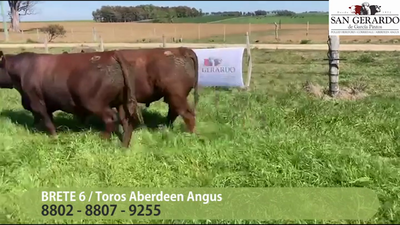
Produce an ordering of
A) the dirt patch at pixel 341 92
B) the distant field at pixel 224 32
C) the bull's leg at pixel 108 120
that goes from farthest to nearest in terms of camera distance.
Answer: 1. the distant field at pixel 224 32
2. the dirt patch at pixel 341 92
3. the bull's leg at pixel 108 120

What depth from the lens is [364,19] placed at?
8.59 metres

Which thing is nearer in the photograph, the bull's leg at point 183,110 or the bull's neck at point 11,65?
the bull's leg at point 183,110

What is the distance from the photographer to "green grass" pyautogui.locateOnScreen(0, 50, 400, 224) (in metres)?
4.26

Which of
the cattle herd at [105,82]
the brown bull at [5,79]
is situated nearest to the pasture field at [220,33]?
the brown bull at [5,79]

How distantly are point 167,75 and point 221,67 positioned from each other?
3498 millimetres

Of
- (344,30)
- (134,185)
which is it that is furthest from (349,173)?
(344,30)

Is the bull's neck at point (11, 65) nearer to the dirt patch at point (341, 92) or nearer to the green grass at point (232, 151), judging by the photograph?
the green grass at point (232, 151)

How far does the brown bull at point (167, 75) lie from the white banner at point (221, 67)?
3.15 meters

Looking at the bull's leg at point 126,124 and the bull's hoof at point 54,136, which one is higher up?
the bull's leg at point 126,124

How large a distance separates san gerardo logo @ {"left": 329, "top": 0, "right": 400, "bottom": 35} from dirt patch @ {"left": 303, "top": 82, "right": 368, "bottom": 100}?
1119mm

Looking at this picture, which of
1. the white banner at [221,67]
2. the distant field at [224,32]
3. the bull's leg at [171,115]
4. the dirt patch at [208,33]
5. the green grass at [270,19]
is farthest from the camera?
the distant field at [224,32]

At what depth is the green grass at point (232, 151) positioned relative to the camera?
4258 millimetres

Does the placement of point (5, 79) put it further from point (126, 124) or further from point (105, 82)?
point (126, 124)

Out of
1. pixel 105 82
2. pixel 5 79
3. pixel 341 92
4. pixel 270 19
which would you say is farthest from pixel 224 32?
pixel 105 82
